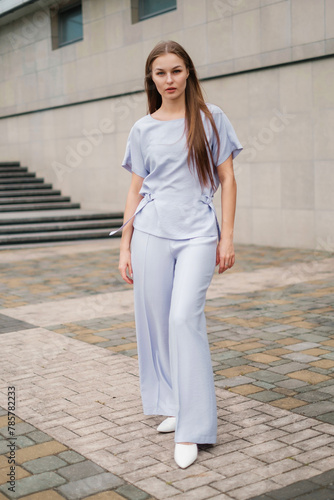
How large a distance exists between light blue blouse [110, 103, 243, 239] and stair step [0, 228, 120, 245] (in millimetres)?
9997

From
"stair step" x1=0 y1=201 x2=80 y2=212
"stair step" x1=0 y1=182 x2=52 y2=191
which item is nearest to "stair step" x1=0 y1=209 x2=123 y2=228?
"stair step" x1=0 y1=201 x2=80 y2=212

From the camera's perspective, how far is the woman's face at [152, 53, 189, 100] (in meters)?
3.30

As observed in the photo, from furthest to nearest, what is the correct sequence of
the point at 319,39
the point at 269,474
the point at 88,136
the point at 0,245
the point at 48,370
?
1. the point at 88,136
2. the point at 0,245
3. the point at 319,39
4. the point at 48,370
5. the point at 269,474

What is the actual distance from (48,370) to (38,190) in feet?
42.6

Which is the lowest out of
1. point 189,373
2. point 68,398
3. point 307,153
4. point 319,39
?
point 68,398

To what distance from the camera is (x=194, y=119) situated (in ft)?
10.9

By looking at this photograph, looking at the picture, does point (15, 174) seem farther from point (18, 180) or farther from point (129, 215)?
point (129, 215)

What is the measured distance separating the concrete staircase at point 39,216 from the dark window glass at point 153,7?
14.1ft

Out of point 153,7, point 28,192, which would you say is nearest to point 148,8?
point 153,7

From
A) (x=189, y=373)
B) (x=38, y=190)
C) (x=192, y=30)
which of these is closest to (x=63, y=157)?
(x=38, y=190)

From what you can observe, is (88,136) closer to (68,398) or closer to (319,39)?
(319,39)

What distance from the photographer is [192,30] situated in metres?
12.9

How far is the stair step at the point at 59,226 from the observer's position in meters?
13.5

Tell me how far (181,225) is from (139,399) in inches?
54.1
